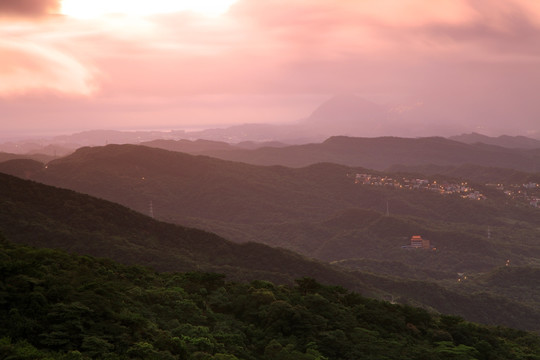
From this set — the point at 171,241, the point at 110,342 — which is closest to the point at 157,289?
the point at 110,342

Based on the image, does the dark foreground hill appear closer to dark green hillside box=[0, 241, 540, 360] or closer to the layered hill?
the layered hill

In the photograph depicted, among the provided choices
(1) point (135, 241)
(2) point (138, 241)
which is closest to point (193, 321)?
(2) point (138, 241)

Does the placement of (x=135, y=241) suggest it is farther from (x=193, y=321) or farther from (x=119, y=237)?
(x=193, y=321)

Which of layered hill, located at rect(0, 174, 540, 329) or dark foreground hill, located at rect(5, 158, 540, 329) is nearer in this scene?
layered hill, located at rect(0, 174, 540, 329)

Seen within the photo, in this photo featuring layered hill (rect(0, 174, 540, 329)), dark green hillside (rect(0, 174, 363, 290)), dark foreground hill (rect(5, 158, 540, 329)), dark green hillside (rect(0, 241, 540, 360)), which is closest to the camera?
dark green hillside (rect(0, 241, 540, 360))

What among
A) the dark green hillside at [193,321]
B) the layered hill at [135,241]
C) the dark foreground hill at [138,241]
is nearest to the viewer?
the dark green hillside at [193,321]

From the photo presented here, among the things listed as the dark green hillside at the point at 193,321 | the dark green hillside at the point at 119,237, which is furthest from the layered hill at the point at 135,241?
the dark green hillside at the point at 193,321

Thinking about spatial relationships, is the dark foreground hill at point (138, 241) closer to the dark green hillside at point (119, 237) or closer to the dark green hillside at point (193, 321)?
the dark green hillside at point (119, 237)

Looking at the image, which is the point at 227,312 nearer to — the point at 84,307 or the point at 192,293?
the point at 192,293

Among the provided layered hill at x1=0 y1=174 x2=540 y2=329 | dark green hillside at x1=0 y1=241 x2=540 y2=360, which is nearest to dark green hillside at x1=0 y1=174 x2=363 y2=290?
layered hill at x1=0 y1=174 x2=540 y2=329
